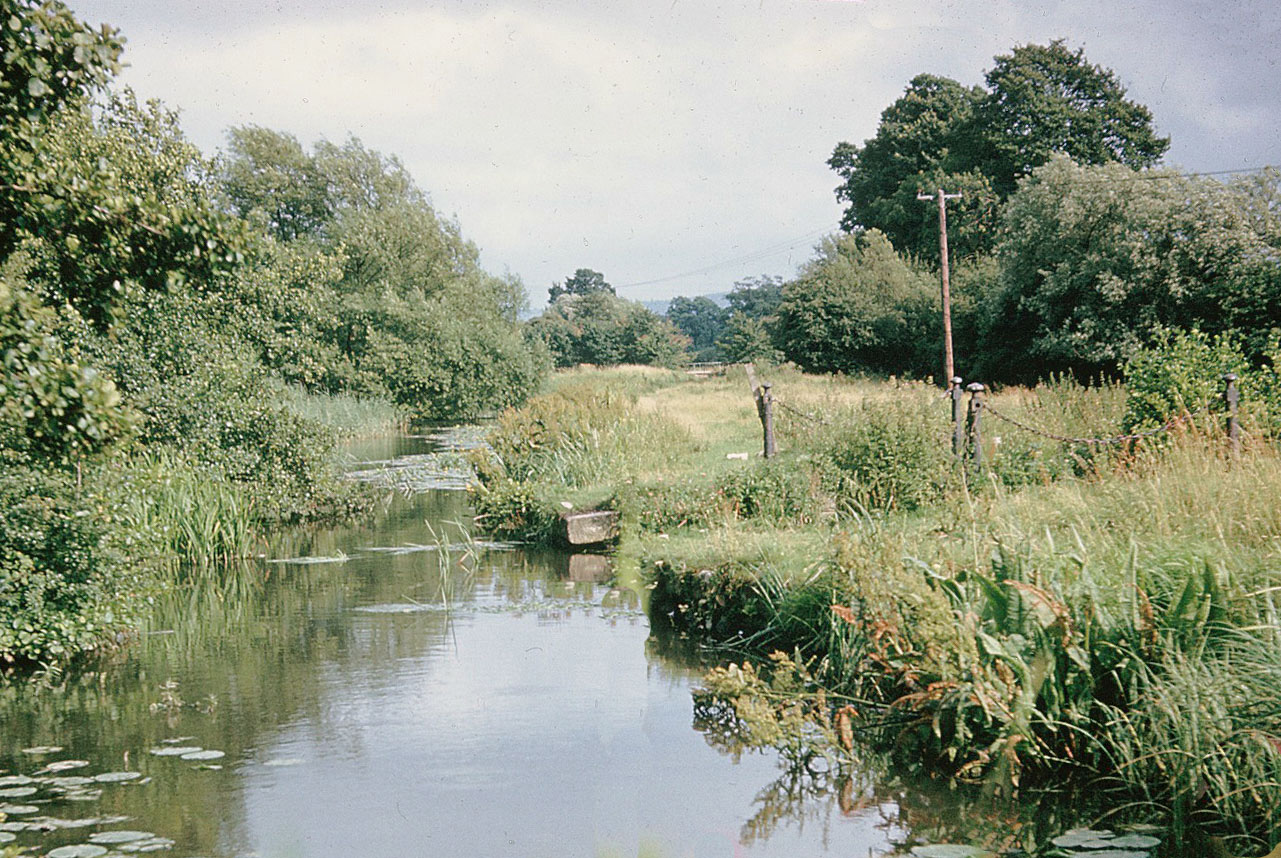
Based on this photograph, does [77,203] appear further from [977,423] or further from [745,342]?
[745,342]

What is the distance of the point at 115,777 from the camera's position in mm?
5770

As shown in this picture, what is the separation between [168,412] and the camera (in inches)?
511

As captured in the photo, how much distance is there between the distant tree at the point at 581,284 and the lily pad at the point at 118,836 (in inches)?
5033

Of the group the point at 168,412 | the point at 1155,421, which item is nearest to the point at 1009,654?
the point at 1155,421

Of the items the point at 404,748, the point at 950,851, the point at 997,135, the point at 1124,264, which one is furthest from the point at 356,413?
the point at 997,135

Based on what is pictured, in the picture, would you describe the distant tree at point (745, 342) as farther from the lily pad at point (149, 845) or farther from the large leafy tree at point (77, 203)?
the lily pad at point (149, 845)

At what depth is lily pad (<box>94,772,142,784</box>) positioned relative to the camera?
18.8 ft

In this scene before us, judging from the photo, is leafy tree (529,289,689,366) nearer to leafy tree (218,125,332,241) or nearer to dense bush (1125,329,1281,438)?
leafy tree (218,125,332,241)

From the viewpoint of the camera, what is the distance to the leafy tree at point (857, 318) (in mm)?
41312

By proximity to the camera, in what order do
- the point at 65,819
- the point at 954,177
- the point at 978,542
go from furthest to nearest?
the point at 954,177 → the point at 978,542 → the point at 65,819

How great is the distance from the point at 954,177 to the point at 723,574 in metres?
44.0

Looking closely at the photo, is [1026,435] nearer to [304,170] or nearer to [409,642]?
[409,642]

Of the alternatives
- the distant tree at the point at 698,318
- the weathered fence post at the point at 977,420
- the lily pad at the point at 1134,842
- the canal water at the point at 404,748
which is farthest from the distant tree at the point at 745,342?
the distant tree at the point at 698,318

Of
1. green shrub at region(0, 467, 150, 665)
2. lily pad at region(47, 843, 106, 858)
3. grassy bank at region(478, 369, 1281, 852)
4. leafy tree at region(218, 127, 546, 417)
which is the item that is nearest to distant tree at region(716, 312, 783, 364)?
leafy tree at region(218, 127, 546, 417)
